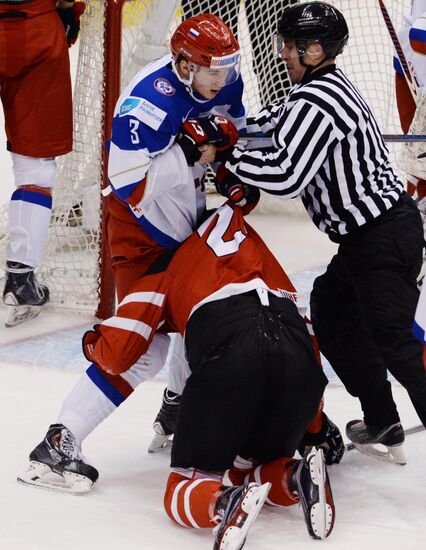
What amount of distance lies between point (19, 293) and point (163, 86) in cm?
143

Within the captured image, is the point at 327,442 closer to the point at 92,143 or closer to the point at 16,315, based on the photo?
the point at 16,315

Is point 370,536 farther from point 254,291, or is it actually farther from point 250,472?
point 254,291

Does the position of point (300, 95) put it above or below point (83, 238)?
above

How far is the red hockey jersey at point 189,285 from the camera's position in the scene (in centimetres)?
254

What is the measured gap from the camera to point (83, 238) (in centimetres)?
416

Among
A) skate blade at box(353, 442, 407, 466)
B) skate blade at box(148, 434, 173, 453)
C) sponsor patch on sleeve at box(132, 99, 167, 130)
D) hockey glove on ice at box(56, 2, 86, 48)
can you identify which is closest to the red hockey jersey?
sponsor patch on sleeve at box(132, 99, 167, 130)

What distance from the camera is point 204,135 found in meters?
2.59

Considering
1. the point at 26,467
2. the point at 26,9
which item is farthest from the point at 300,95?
the point at 26,9

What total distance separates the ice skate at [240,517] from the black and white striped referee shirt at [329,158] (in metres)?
0.68

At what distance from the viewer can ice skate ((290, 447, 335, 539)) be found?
233 centimetres

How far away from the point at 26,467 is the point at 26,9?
5.24ft

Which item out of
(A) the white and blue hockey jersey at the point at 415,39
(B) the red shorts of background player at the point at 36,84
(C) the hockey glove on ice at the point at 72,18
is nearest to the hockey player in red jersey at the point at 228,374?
(B) the red shorts of background player at the point at 36,84

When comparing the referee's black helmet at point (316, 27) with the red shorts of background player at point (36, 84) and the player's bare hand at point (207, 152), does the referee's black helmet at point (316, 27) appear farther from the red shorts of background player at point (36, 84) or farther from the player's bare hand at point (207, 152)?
the red shorts of background player at point (36, 84)

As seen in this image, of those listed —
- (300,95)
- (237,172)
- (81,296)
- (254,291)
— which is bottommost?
(81,296)
